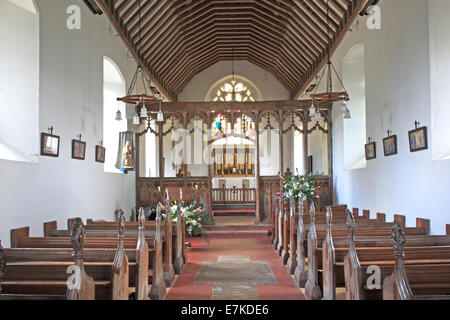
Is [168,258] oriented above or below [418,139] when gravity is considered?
below

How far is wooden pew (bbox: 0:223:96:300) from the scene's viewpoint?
243 centimetres

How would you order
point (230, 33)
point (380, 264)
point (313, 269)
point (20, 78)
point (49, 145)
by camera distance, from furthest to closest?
1. point (230, 33)
2. point (49, 145)
3. point (20, 78)
4. point (313, 269)
5. point (380, 264)

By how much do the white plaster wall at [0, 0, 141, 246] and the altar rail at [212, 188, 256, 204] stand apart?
480 centimetres

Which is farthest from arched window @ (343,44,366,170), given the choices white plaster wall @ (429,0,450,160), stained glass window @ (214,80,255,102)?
stained glass window @ (214,80,255,102)

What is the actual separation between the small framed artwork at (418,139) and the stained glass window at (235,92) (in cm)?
1075

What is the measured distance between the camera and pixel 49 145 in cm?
559

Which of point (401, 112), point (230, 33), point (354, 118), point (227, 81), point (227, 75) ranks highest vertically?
point (230, 33)

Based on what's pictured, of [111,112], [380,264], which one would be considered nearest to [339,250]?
[380,264]

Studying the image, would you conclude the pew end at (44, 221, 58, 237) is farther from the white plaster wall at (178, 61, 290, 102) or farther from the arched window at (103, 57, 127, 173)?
the white plaster wall at (178, 61, 290, 102)

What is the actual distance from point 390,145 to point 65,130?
489 centimetres

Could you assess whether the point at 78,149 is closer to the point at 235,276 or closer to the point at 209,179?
the point at 235,276

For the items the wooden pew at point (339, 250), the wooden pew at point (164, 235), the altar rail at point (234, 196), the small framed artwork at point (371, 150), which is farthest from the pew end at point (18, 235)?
the altar rail at point (234, 196)

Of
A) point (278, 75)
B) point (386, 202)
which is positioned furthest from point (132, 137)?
point (278, 75)

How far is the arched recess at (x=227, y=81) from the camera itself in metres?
16.1
